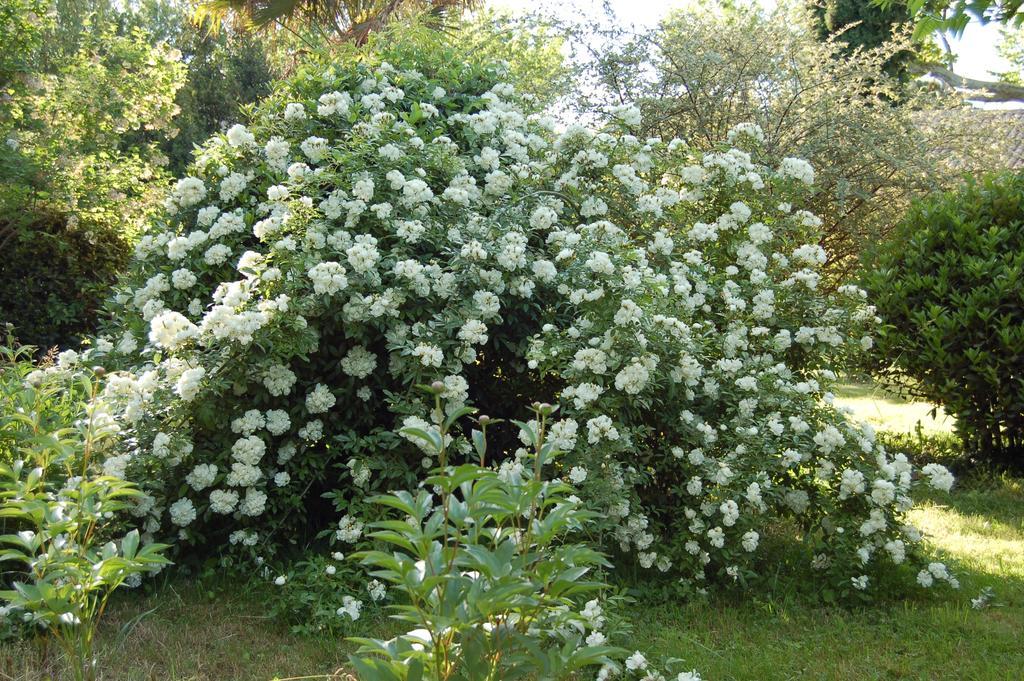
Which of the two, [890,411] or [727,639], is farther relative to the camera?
[890,411]

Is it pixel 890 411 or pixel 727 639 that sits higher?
pixel 727 639

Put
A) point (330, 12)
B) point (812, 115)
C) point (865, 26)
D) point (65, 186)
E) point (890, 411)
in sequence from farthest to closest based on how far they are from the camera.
A: 1. point (865, 26)
2. point (330, 12)
3. point (890, 411)
4. point (812, 115)
5. point (65, 186)

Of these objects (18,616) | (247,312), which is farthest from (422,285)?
(18,616)

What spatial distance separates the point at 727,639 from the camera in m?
3.56

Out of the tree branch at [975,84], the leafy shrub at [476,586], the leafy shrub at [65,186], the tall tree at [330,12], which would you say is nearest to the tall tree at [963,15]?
the leafy shrub at [476,586]

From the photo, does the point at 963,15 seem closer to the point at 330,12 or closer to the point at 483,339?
the point at 483,339

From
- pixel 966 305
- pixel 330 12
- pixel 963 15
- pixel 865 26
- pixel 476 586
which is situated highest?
pixel 865 26

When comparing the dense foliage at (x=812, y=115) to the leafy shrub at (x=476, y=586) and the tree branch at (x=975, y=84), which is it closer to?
the leafy shrub at (x=476, y=586)

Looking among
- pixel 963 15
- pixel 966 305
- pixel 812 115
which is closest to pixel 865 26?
pixel 812 115

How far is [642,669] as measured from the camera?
2846 mm

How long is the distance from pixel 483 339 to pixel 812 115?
6655 mm

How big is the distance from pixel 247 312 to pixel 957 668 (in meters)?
3.16

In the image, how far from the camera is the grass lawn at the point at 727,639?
320 centimetres

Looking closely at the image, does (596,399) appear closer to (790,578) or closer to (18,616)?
(790,578)
